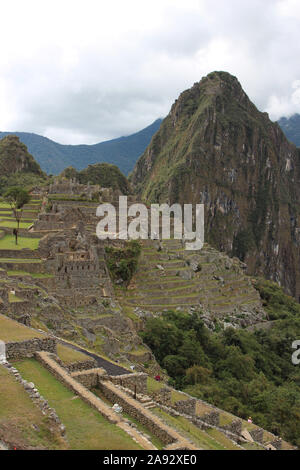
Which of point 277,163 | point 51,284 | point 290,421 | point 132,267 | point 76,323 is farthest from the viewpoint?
point 277,163

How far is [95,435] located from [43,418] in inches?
37.5

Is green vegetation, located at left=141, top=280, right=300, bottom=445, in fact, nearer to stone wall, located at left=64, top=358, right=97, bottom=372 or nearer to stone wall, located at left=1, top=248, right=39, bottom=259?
stone wall, located at left=64, top=358, right=97, bottom=372

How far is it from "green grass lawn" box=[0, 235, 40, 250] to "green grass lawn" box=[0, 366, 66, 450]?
20883 millimetres

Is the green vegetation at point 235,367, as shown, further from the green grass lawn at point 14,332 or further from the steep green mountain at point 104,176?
the steep green mountain at point 104,176

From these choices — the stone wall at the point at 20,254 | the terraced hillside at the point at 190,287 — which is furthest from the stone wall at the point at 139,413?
the terraced hillside at the point at 190,287

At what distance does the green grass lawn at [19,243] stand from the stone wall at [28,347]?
18180 mm

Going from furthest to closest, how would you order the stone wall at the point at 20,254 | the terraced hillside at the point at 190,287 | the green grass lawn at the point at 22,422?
the terraced hillside at the point at 190,287 → the stone wall at the point at 20,254 → the green grass lawn at the point at 22,422

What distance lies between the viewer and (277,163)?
18388 centimetres

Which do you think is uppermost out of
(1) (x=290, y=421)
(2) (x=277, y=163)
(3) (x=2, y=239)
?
(2) (x=277, y=163)

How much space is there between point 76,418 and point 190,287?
3003 centimetres

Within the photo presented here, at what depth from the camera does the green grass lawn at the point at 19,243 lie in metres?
28.6

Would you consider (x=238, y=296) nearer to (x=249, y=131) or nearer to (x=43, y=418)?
(x=43, y=418)

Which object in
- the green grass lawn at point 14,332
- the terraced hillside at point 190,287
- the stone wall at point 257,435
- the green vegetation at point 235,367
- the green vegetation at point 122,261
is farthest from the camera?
the terraced hillside at point 190,287

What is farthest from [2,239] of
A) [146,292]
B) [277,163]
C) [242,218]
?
[277,163]
